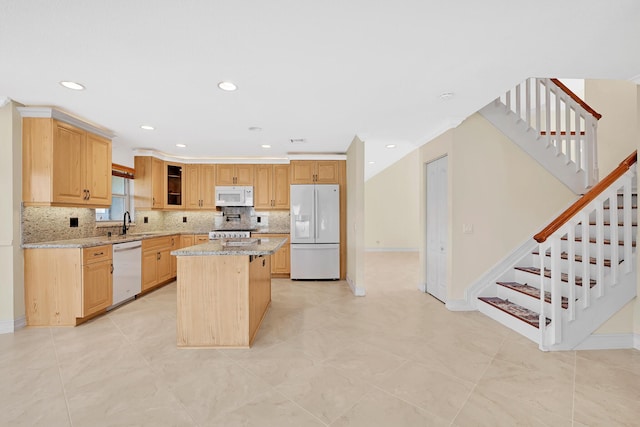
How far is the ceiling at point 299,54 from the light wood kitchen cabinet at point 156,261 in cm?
203

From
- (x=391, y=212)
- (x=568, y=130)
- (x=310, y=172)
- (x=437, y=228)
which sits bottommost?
(x=437, y=228)

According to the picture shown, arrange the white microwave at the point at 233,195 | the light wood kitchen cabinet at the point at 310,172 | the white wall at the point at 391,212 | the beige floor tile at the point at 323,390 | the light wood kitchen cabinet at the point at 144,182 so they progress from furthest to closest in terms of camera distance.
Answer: the white wall at the point at 391,212 → the white microwave at the point at 233,195 → the light wood kitchen cabinet at the point at 310,172 → the light wood kitchen cabinet at the point at 144,182 → the beige floor tile at the point at 323,390

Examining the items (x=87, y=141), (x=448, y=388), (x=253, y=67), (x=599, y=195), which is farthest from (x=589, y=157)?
(x=87, y=141)

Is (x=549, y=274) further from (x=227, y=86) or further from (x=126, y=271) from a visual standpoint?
(x=126, y=271)

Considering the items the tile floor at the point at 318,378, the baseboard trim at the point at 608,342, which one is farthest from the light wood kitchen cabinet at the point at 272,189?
the baseboard trim at the point at 608,342

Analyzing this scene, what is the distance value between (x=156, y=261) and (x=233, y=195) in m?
1.88

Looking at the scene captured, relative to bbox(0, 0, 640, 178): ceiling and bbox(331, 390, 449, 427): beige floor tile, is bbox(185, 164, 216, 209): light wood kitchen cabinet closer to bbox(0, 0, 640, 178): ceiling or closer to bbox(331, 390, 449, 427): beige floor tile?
bbox(0, 0, 640, 178): ceiling

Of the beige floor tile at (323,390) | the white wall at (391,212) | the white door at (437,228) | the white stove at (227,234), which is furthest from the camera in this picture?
the white wall at (391,212)

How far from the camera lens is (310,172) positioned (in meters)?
5.54

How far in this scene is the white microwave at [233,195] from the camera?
5.84m

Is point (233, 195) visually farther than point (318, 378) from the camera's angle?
Yes

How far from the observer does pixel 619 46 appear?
2070 mm

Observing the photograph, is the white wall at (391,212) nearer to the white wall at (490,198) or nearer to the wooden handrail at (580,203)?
the white wall at (490,198)

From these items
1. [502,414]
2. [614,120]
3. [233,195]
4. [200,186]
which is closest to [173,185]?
[200,186]
